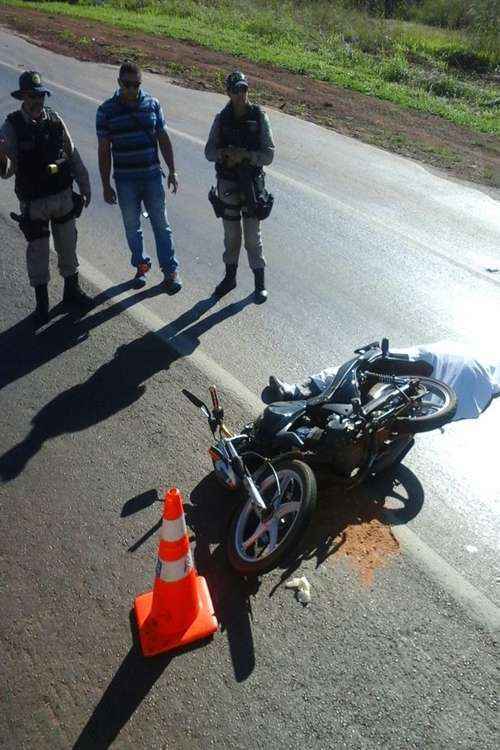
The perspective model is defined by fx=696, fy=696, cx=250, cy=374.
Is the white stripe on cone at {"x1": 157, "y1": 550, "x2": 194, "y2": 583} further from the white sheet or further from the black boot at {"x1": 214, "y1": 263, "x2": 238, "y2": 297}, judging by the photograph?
the black boot at {"x1": 214, "y1": 263, "x2": 238, "y2": 297}

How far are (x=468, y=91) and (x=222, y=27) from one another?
10.9m

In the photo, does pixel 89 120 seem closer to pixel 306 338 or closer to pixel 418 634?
pixel 306 338

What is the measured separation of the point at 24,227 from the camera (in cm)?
601

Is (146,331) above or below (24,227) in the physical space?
below

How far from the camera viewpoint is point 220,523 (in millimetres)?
4262

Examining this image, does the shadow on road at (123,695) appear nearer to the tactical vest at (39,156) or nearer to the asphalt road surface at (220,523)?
the asphalt road surface at (220,523)

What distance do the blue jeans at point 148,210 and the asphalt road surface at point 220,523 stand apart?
0.39 meters

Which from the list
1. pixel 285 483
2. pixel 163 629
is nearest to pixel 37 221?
pixel 285 483

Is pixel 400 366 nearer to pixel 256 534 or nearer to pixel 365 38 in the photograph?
pixel 256 534

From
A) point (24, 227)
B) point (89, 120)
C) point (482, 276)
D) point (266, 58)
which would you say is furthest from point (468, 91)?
point (24, 227)

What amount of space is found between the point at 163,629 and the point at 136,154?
4.50 meters

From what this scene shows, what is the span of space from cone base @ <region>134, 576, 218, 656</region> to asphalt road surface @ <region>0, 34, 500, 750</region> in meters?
0.07

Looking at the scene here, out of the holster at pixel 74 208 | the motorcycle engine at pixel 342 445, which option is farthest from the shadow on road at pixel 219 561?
the holster at pixel 74 208

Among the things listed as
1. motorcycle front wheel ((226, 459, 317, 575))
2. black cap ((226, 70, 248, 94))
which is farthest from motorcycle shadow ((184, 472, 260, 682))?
black cap ((226, 70, 248, 94))
